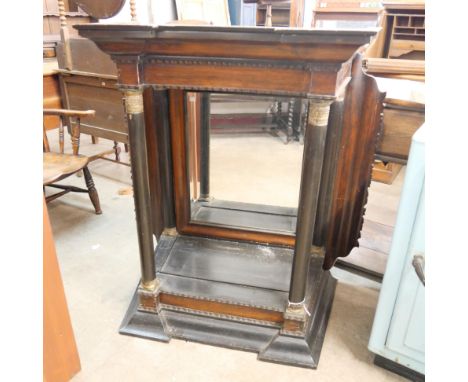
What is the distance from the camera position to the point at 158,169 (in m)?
1.76

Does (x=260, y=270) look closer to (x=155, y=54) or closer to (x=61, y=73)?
(x=155, y=54)

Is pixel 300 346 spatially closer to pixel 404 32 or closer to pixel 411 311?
pixel 411 311

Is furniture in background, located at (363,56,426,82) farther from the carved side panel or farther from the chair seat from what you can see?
the chair seat

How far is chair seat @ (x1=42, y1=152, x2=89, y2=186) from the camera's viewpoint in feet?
6.76

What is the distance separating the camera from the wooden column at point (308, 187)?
1166mm

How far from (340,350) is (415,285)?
47cm

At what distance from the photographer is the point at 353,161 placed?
1.62m

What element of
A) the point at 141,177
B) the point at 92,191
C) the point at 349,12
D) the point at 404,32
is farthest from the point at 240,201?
the point at 404,32

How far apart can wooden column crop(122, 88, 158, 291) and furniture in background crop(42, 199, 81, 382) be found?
0.32 meters

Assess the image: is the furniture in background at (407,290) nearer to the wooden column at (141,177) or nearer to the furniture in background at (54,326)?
the wooden column at (141,177)

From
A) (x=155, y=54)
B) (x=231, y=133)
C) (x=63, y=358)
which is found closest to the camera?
(x=155, y=54)

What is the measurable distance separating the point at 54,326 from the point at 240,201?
45.7 inches
